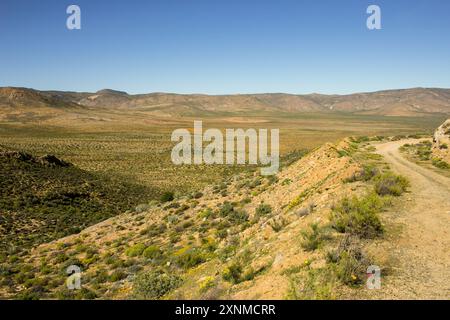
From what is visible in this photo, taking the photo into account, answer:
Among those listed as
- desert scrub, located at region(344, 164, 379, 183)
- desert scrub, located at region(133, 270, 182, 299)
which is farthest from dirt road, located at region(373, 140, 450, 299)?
desert scrub, located at region(133, 270, 182, 299)

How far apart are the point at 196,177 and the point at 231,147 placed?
32.1m

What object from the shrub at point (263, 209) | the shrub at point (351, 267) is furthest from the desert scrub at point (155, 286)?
the shrub at point (263, 209)

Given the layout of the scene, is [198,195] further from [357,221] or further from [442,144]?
[442,144]

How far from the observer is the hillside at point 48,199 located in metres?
21.3

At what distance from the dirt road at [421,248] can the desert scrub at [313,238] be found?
1.50 meters

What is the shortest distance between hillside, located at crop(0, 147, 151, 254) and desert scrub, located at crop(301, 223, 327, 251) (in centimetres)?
1581

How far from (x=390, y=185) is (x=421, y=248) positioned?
4.60 meters

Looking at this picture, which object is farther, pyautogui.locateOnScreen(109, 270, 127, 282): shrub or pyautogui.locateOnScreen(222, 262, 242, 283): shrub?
pyautogui.locateOnScreen(109, 270, 127, 282): shrub

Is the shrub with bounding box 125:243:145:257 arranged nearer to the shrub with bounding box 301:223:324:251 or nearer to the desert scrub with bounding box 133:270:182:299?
the desert scrub with bounding box 133:270:182:299

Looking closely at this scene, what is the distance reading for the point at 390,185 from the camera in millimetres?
12406

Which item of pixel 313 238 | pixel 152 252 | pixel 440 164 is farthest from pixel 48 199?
pixel 440 164

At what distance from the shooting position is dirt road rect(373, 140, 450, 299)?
21.1ft

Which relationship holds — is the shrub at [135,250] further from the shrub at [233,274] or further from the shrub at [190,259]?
the shrub at [233,274]

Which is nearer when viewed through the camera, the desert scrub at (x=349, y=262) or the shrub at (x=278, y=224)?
the desert scrub at (x=349, y=262)
